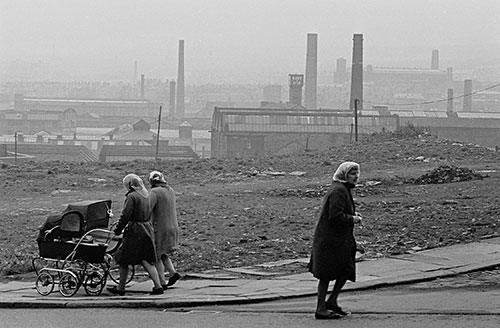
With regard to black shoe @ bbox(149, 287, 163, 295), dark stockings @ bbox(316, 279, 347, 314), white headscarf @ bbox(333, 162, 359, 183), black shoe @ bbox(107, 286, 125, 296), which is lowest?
black shoe @ bbox(107, 286, 125, 296)

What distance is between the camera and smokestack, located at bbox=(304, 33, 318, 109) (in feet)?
440

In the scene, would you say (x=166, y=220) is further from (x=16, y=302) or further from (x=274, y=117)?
(x=274, y=117)

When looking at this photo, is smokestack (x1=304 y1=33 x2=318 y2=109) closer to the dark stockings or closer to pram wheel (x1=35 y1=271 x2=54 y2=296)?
pram wheel (x1=35 y1=271 x2=54 y2=296)

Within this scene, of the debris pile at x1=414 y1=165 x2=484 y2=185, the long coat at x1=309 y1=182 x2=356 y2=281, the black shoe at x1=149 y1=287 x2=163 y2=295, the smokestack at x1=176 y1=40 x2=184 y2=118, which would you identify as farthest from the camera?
the smokestack at x1=176 y1=40 x2=184 y2=118

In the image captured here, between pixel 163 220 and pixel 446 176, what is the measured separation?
54.5 ft

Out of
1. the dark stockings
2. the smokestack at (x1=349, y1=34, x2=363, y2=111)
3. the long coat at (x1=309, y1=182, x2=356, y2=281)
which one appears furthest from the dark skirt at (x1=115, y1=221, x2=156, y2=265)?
the smokestack at (x1=349, y1=34, x2=363, y2=111)

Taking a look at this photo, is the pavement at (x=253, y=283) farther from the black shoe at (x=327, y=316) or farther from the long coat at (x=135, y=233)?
the black shoe at (x=327, y=316)

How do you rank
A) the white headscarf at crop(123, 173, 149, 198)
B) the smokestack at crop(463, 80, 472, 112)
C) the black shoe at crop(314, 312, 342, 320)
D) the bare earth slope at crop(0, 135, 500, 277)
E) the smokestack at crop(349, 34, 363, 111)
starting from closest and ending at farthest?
1. the black shoe at crop(314, 312, 342, 320)
2. the white headscarf at crop(123, 173, 149, 198)
3. the bare earth slope at crop(0, 135, 500, 277)
4. the smokestack at crop(349, 34, 363, 111)
5. the smokestack at crop(463, 80, 472, 112)

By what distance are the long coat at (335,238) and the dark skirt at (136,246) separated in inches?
122

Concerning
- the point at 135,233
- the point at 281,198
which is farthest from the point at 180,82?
the point at 135,233

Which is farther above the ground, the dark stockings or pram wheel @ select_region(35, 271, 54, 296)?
the dark stockings

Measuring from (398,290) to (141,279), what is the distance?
4144 mm

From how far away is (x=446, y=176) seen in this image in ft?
96.1

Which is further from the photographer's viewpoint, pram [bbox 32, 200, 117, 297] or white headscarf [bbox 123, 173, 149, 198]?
white headscarf [bbox 123, 173, 149, 198]
